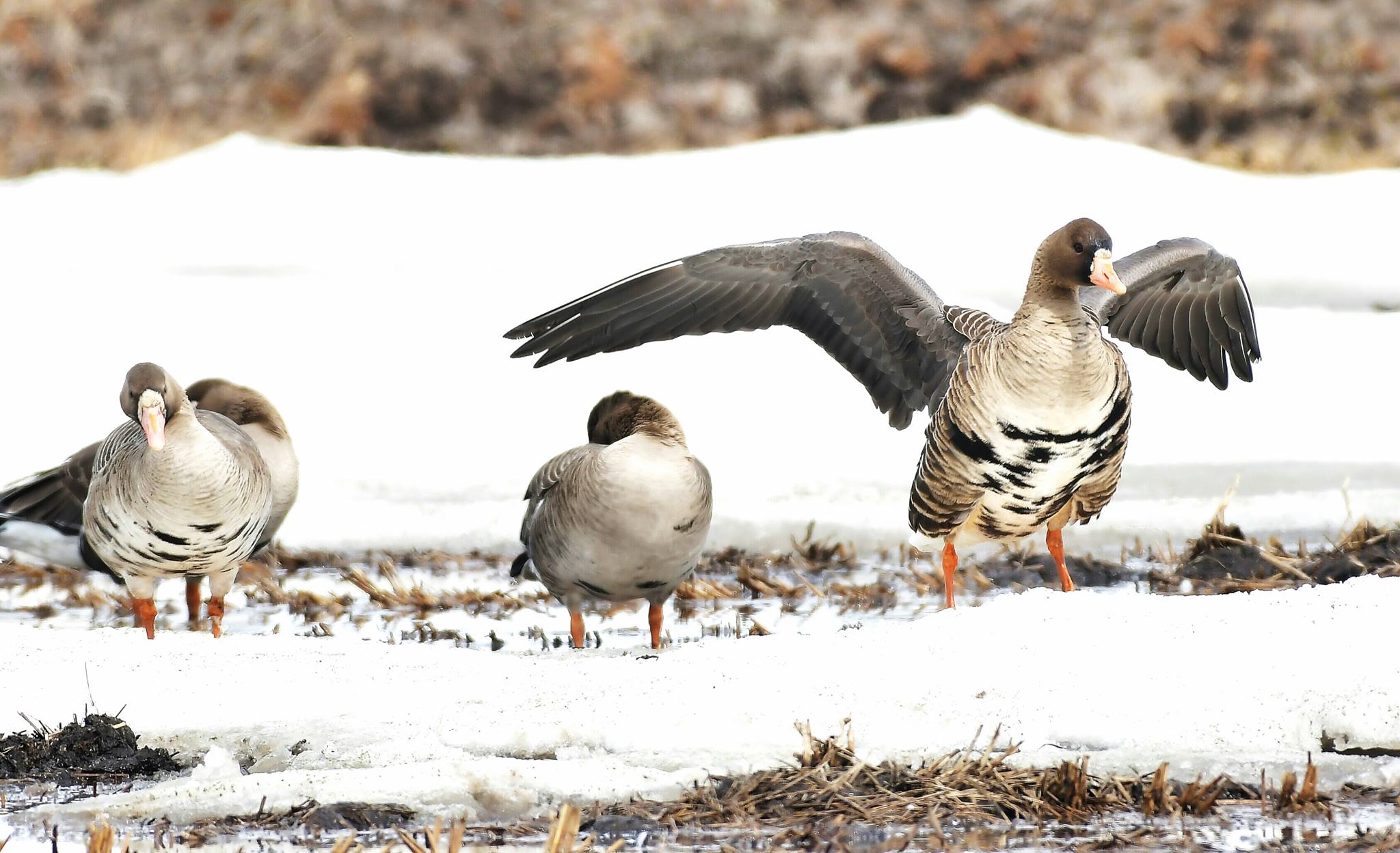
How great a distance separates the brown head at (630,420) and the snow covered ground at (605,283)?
2647 millimetres

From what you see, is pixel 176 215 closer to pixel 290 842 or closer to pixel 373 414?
pixel 373 414

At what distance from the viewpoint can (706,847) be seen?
3703 millimetres

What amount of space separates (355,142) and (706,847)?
16622 mm

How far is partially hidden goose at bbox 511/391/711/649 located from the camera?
6035 mm

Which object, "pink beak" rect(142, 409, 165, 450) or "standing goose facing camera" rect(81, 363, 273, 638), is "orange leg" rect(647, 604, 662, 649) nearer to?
"standing goose facing camera" rect(81, 363, 273, 638)

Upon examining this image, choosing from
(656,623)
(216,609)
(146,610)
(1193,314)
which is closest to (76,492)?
(146,610)

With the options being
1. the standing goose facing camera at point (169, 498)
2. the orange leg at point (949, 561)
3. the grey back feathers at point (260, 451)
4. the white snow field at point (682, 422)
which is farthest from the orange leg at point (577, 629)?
the grey back feathers at point (260, 451)

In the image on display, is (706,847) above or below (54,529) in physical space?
below

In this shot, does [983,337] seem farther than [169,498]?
Yes

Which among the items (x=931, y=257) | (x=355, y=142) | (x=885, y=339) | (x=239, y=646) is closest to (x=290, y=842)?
(x=239, y=646)

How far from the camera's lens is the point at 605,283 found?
14.7 meters

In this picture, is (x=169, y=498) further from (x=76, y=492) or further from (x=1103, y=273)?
(x=1103, y=273)

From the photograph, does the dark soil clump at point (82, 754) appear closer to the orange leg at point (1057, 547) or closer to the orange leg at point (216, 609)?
the orange leg at point (216, 609)

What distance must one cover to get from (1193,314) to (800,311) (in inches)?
73.1
